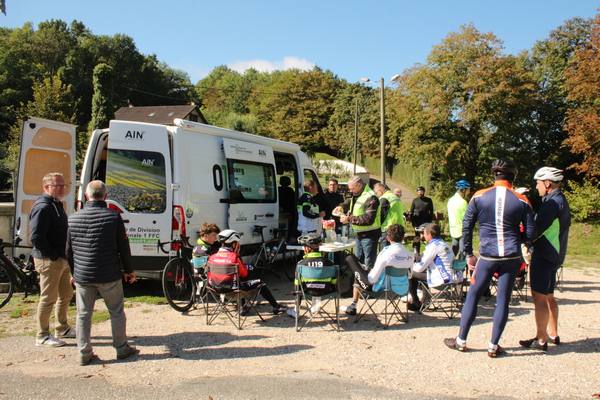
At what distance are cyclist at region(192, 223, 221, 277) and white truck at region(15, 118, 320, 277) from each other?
540 mm

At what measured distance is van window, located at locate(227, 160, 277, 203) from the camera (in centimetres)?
812

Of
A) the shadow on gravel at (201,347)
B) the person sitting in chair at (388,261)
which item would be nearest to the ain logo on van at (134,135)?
the shadow on gravel at (201,347)

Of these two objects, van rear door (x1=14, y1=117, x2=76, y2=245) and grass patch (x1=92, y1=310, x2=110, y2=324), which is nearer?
grass patch (x1=92, y1=310, x2=110, y2=324)

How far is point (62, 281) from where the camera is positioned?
5.34 m

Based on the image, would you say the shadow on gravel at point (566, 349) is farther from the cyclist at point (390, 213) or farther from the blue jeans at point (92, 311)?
the blue jeans at point (92, 311)

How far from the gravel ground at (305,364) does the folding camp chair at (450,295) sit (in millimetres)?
390

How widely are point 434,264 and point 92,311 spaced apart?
13.3ft

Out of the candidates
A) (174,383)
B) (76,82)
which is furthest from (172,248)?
(76,82)

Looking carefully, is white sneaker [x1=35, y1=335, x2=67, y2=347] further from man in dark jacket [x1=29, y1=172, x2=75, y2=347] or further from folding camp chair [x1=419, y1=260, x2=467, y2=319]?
folding camp chair [x1=419, y1=260, x2=467, y2=319]

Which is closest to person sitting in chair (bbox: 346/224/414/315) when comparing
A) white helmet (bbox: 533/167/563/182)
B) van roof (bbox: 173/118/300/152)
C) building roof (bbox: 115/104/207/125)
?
white helmet (bbox: 533/167/563/182)

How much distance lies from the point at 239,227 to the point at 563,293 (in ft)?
17.9

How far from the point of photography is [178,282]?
673cm

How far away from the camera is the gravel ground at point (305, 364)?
13.1 feet

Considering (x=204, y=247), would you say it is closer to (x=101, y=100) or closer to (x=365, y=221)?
(x=365, y=221)
